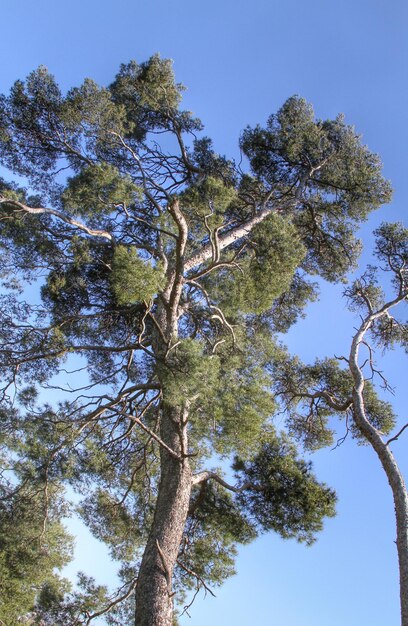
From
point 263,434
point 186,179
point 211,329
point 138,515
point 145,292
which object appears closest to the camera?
point 145,292

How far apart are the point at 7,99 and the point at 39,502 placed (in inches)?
281

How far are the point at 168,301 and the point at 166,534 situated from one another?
3.14 meters

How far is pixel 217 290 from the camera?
10.4m

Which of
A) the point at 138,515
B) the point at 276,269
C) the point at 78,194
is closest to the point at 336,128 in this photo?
the point at 276,269

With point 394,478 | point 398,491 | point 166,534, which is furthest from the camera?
point 394,478

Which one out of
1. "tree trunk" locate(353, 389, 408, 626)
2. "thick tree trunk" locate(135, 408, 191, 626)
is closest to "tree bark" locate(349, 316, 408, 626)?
"tree trunk" locate(353, 389, 408, 626)

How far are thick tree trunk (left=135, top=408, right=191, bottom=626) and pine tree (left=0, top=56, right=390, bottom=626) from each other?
0.06ft

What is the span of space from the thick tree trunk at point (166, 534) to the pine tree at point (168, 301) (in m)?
0.02

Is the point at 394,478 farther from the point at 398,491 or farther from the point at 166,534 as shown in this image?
the point at 166,534

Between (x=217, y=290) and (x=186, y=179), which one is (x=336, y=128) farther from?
(x=217, y=290)

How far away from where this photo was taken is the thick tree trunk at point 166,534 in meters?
6.24

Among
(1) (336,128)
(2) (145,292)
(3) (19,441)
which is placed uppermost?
(1) (336,128)

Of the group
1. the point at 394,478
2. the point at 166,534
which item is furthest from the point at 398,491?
the point at 166,534

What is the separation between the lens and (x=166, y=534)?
6.88 meters
